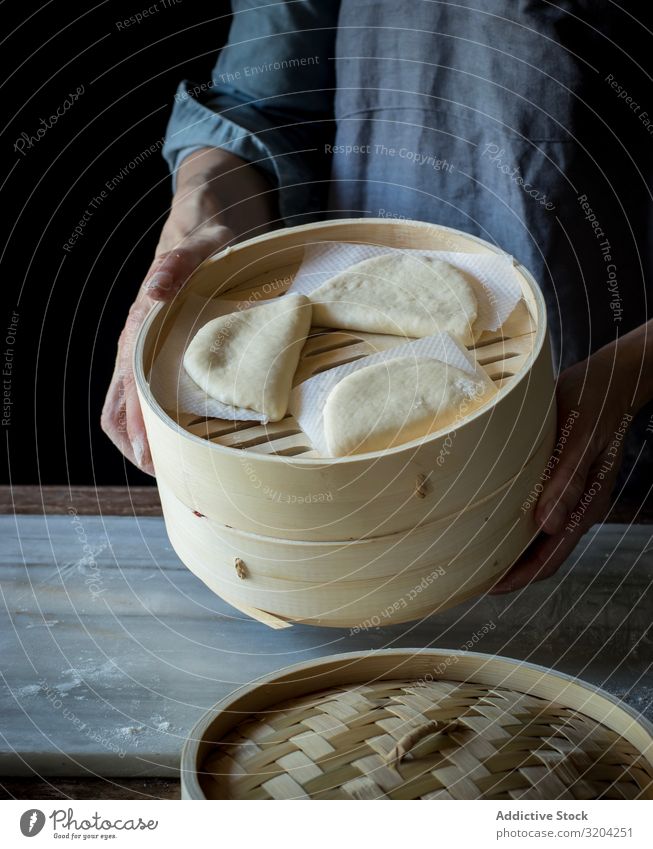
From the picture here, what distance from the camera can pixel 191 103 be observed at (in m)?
1.06

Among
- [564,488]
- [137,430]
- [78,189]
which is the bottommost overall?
[564,488]

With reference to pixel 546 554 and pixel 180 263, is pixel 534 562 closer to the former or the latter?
pixel 546 554

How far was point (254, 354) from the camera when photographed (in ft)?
2.30

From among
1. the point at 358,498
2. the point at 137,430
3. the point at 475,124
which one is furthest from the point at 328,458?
the point at 475,124

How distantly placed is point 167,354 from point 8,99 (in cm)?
67

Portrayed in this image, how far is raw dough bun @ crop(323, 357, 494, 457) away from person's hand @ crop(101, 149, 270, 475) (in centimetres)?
21

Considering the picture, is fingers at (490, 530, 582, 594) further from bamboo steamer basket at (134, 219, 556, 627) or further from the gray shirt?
the gray shirt

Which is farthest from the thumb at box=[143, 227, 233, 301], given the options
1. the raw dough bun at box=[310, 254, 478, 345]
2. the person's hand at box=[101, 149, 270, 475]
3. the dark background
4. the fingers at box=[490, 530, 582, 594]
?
the fingers at box=[490, 530, 582, 594]

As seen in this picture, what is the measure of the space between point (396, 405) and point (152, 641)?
30 centimetres

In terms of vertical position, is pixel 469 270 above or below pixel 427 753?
above

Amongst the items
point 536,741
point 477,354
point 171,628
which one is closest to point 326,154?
point 477,354

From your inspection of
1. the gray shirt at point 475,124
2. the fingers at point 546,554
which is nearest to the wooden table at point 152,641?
the fingers at point 546,554

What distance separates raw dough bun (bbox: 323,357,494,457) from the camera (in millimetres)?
610
